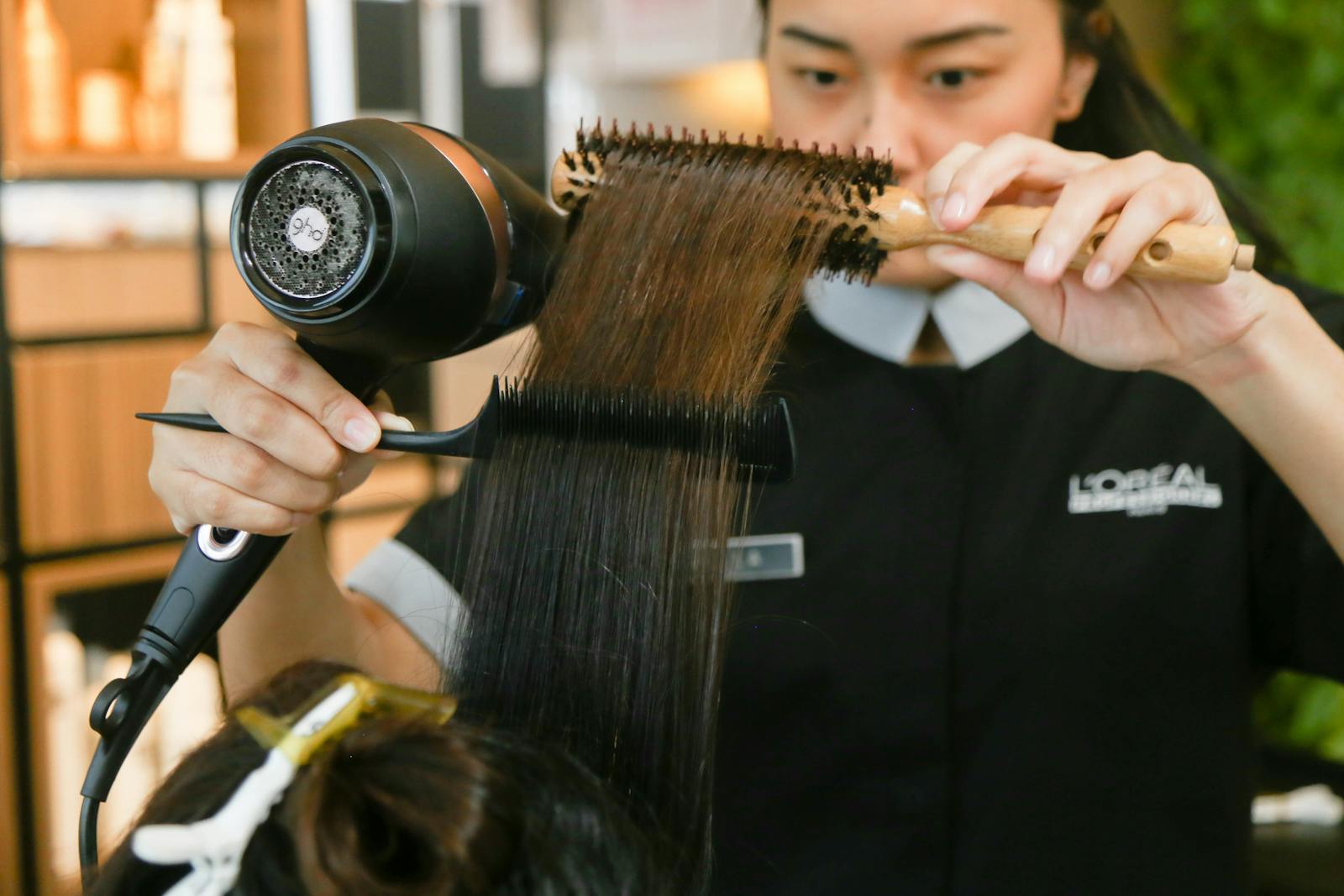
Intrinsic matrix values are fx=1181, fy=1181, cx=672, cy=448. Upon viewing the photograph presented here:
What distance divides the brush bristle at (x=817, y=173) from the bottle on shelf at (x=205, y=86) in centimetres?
A: 195

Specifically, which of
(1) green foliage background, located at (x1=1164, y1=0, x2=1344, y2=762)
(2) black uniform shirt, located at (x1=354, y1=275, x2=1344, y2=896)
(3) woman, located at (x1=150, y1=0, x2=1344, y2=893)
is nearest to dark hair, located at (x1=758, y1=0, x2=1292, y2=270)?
(3) woman, located at (x1=150, y1=0, x2=1344, y2=893)

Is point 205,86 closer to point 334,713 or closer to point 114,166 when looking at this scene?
point 114,166

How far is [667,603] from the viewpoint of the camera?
66 cm

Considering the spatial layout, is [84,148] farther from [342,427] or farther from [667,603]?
[667,603]

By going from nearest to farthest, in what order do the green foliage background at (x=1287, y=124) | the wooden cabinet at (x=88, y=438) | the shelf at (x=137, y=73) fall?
the shelf at (x=137, y=73) < the wooden cabinet at (x=88, y=438) < the green foliage background at (x=1287, y=124)

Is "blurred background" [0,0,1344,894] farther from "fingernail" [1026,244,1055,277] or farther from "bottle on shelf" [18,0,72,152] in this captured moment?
"fingernail" [1026,244,1055,277]

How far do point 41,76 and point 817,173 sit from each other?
6.51 feet

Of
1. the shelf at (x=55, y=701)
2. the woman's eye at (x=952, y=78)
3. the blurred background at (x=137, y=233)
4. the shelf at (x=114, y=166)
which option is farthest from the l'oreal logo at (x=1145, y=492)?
the shelf at (x=55, y=701)

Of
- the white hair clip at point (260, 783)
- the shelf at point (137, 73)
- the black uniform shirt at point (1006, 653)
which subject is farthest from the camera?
the shelf at point (137, 73)

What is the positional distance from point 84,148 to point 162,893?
2.14 m

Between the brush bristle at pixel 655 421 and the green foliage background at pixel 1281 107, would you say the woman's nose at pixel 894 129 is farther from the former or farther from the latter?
the green foliage background at pixel 1281 107

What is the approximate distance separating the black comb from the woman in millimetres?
396

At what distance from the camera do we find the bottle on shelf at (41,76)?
2.19 meters

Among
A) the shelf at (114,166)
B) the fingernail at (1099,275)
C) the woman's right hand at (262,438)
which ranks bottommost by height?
the woman's right hand at (262,438)
